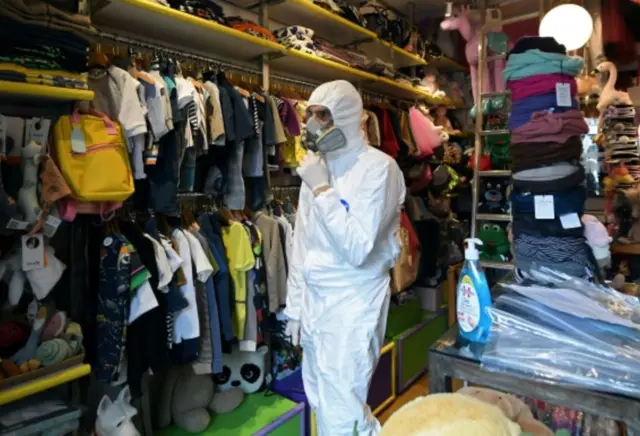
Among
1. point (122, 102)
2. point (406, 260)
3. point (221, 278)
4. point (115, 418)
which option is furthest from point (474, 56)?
point (115, 418)

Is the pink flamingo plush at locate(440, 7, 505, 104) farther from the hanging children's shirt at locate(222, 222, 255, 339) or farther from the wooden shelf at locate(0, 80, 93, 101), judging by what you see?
the wooden shelf at locate(0, 80, 93, 101)

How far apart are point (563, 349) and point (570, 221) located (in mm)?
1067

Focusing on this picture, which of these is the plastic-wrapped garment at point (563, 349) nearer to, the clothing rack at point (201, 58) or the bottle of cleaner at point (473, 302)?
the bottle of cleaner at point (473, 302)

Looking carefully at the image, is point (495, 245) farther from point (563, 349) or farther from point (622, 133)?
point (563, 349)

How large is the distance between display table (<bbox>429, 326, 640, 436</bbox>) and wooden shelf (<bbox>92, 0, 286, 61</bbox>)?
160cm

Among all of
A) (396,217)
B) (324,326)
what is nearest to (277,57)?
(396,217)

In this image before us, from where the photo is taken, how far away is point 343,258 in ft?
5.34

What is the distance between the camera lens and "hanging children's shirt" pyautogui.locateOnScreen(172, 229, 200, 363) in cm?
188

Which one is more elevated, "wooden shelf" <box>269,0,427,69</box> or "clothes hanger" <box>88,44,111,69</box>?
"wooden shelf" <box>269,0,427,69</box>

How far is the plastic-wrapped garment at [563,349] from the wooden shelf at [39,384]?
50.9 inches

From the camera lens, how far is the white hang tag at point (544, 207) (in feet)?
5.73

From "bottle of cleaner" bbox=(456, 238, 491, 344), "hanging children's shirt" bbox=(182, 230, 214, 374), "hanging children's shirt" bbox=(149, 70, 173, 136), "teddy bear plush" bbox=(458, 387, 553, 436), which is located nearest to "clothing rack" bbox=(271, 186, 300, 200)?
"hanging children's shirt" bbox=(182, 230, 214, 374)

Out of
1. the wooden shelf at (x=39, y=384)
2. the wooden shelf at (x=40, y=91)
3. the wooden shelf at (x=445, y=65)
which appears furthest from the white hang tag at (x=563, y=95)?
the wooden shelf at (x=445, y=65)

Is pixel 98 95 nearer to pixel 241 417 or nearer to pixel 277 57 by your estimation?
pixel 277 57
